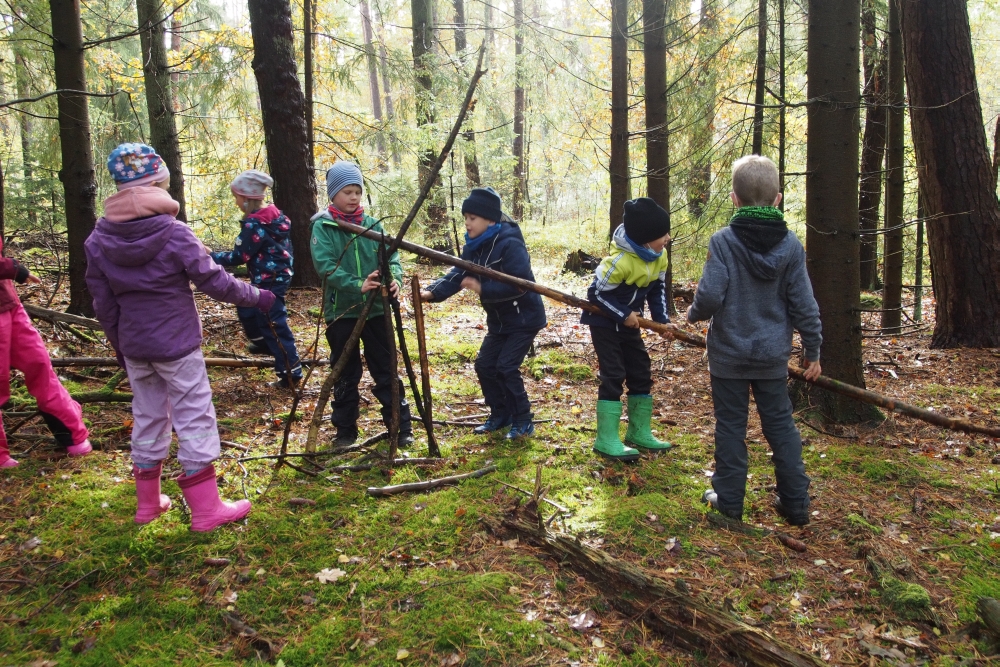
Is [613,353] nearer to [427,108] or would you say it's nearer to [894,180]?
[894,180]

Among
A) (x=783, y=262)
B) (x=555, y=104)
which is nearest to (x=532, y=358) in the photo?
(x=783, y=262)

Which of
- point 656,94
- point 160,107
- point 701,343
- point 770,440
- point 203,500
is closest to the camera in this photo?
point 203,500

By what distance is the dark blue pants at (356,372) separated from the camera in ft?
16.3

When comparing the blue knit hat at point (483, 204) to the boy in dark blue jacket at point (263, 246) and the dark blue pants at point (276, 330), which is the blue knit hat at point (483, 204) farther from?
the dark blue pants at point (276, 330)

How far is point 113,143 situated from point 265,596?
1331cm

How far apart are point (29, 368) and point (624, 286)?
179 inches

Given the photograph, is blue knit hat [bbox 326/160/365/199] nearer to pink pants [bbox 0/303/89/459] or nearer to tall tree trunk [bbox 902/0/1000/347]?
pink pants [bbox 0/303/89/459]

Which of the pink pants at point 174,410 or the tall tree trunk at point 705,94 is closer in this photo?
the pink pants at point 174,410

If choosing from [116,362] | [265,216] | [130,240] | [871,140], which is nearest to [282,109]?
[265,216]

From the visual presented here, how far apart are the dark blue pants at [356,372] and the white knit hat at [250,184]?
2032 millimetres

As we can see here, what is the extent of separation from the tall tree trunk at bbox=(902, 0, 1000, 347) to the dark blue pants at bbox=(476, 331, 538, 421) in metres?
5.61

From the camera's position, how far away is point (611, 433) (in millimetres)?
4863

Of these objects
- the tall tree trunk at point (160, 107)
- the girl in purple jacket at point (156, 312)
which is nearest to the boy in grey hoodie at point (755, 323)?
the girl in purple jacket at point (156, 312)

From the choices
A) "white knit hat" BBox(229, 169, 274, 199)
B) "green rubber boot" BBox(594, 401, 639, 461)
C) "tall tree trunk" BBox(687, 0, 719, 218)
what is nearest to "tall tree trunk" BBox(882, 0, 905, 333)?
"tall tree trunk" BBox(687, 0, 719, 218)
